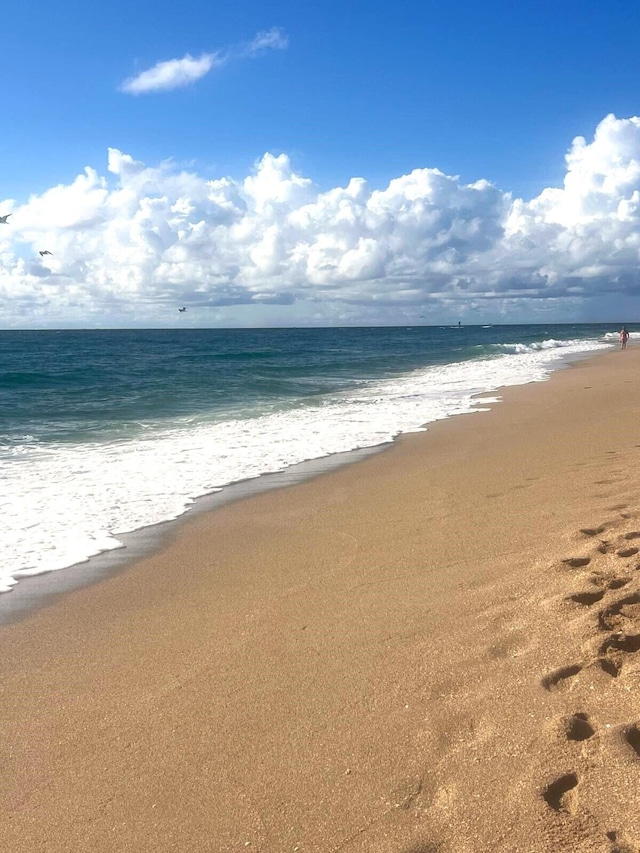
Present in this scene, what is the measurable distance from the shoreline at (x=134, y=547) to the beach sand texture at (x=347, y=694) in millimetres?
205

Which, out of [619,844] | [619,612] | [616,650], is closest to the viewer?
[619,844]

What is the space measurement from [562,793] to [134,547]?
4.92 meters

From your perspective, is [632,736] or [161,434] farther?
[161,434]

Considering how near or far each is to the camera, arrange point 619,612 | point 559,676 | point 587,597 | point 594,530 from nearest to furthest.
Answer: point 559,676 → point 619,612 → point 587,597 → point 594,530

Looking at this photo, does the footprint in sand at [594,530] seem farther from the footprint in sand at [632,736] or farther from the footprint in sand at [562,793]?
the footprint in sand at [562,793]

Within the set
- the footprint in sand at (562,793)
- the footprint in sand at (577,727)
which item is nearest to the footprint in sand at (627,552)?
the footprint in sand at (577,727)

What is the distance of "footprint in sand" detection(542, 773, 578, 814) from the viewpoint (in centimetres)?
252

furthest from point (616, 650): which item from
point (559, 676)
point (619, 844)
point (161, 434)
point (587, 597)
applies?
point (161, 434)

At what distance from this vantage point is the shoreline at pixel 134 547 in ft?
17.6

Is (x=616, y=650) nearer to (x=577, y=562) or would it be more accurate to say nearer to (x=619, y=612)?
(x=619, y=612)

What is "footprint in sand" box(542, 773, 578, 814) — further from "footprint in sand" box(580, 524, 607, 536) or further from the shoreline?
the shoreline

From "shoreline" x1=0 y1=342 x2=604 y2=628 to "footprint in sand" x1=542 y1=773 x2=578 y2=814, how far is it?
13.0ft

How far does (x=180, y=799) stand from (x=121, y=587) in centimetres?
294

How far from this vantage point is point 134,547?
664cm
